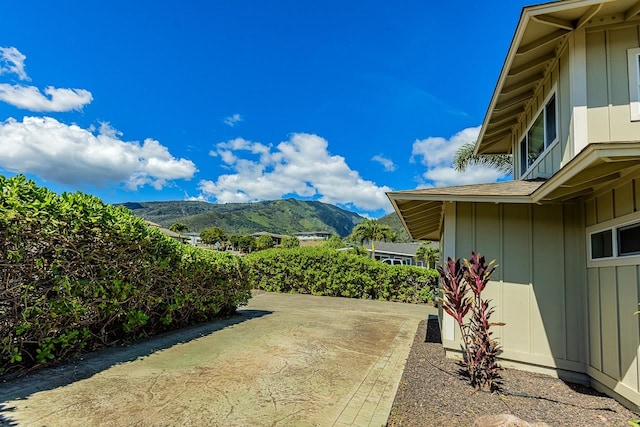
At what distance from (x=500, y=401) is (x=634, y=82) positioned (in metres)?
4.77

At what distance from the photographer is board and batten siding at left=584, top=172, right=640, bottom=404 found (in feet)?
12.1

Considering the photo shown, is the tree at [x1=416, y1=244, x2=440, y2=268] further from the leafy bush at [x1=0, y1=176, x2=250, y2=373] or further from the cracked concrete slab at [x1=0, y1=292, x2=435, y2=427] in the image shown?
the leafy bush at [x1=0, y1=176, x2=250, y2=373]

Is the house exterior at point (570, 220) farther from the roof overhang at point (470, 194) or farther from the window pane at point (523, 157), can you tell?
the window pane at point (523, 157)

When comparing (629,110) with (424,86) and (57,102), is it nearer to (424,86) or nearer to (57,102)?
(424,86)

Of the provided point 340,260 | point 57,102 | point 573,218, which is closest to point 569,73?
point 573,218

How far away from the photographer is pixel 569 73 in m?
5.11

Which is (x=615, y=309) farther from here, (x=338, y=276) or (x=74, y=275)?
(x=338, y=276)

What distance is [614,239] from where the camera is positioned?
→ 4.16 metres

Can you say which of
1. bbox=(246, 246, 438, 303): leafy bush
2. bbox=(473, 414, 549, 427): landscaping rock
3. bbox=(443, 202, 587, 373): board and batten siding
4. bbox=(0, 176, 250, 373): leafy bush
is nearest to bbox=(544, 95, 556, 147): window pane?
bbox=(443, 202, 587, 373): board and batten siding

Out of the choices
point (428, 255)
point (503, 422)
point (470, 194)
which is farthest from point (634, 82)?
point (428, 255)

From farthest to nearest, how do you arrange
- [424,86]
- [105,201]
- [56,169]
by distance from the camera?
[56,169]
[424,86]
[105,201]

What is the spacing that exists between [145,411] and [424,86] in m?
19.7

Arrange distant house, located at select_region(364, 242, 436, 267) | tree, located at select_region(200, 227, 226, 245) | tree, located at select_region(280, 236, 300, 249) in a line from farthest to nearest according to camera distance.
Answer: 1. tree, located at select_region(200, 227, 226, 245)
2. tree, located at select_region(280, 236, 300, 249)
3. distant house, located at select_region(364, 242, 436, 267)

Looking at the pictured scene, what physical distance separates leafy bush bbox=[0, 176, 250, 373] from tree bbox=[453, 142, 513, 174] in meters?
18.7
